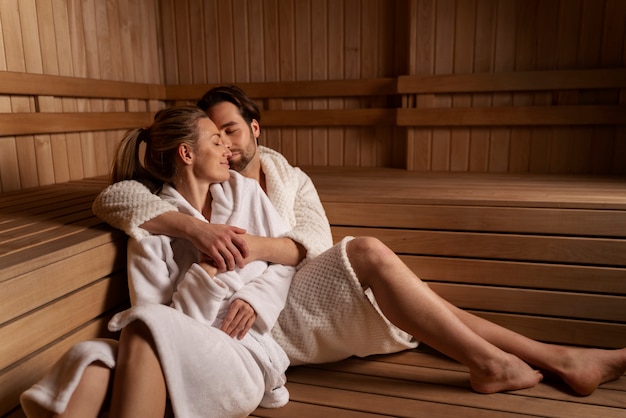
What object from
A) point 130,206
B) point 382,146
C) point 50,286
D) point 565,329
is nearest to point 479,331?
point 565,329

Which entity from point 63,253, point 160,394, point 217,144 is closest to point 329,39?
point 217,144

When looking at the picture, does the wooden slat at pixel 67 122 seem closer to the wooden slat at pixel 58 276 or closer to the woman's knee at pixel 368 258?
the wooden slat at pixel 58 276

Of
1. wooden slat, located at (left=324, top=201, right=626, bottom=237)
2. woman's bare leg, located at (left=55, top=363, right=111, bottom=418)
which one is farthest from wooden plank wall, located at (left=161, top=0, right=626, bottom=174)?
woman's bare leg, located at (left=55, top=363, right=111, bottom=418)

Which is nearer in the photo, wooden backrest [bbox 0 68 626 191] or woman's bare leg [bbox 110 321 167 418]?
woman's bare leg [bbox 110 321 167 418]

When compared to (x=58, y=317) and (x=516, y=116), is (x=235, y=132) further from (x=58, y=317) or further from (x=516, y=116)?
(x=516, y=116)

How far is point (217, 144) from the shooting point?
150 centimetres

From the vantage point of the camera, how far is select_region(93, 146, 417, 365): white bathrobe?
4.67 ft

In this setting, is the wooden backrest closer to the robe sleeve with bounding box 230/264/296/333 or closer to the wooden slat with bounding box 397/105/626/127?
the wooden slat with bounding box 397/105/626/127

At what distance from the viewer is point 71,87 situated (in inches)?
95.5

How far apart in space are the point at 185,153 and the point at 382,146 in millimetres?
1608

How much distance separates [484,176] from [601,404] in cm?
123

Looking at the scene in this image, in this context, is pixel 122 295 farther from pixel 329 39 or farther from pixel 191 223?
pixel 329 39

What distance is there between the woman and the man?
0.06 m

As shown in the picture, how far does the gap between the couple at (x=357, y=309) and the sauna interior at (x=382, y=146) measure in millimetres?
69
